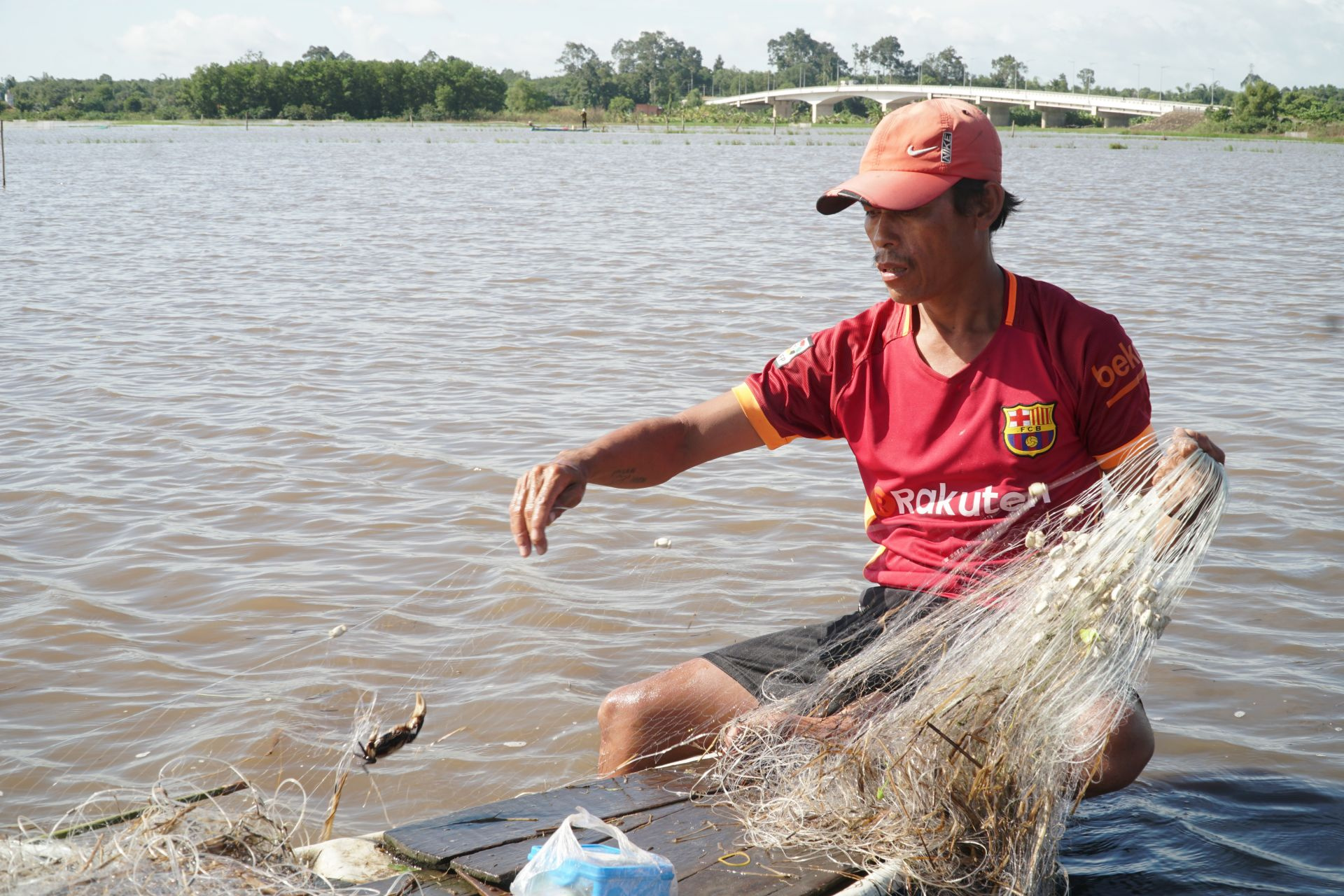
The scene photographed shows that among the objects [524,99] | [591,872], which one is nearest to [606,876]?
[591,872]

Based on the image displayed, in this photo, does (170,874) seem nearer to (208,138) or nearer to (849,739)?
(849,739)

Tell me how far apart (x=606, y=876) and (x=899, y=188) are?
5.26ft

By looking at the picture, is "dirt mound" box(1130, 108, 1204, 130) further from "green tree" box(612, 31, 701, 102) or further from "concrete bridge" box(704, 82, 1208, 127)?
"green tree" box(612, 31, 701, 102)

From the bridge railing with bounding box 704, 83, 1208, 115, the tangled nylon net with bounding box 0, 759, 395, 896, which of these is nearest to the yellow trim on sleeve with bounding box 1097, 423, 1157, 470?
the tangled nylon net with bounding box 0, 759, 395, 896

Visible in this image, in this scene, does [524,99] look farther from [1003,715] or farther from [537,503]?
[1003,715]

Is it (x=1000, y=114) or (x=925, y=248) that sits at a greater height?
(x=1000, y=114)

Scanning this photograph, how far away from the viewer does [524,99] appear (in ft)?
348

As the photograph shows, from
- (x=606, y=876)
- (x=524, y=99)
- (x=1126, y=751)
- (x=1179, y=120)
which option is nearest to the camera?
(x=606, y=876)

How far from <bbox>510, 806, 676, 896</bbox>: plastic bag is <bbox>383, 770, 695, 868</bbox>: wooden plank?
0.29m

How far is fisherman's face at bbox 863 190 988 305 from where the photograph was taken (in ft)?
8.79

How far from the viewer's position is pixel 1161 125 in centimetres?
8050

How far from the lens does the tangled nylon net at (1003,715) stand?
2.29m

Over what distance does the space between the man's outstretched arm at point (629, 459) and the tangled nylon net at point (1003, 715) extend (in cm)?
70

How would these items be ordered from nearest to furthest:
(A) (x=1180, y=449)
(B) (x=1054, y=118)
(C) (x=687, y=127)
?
(A) (x=1180, y=449)
(C) (x=687, y=127)
(B) (x=1054, y=118)
